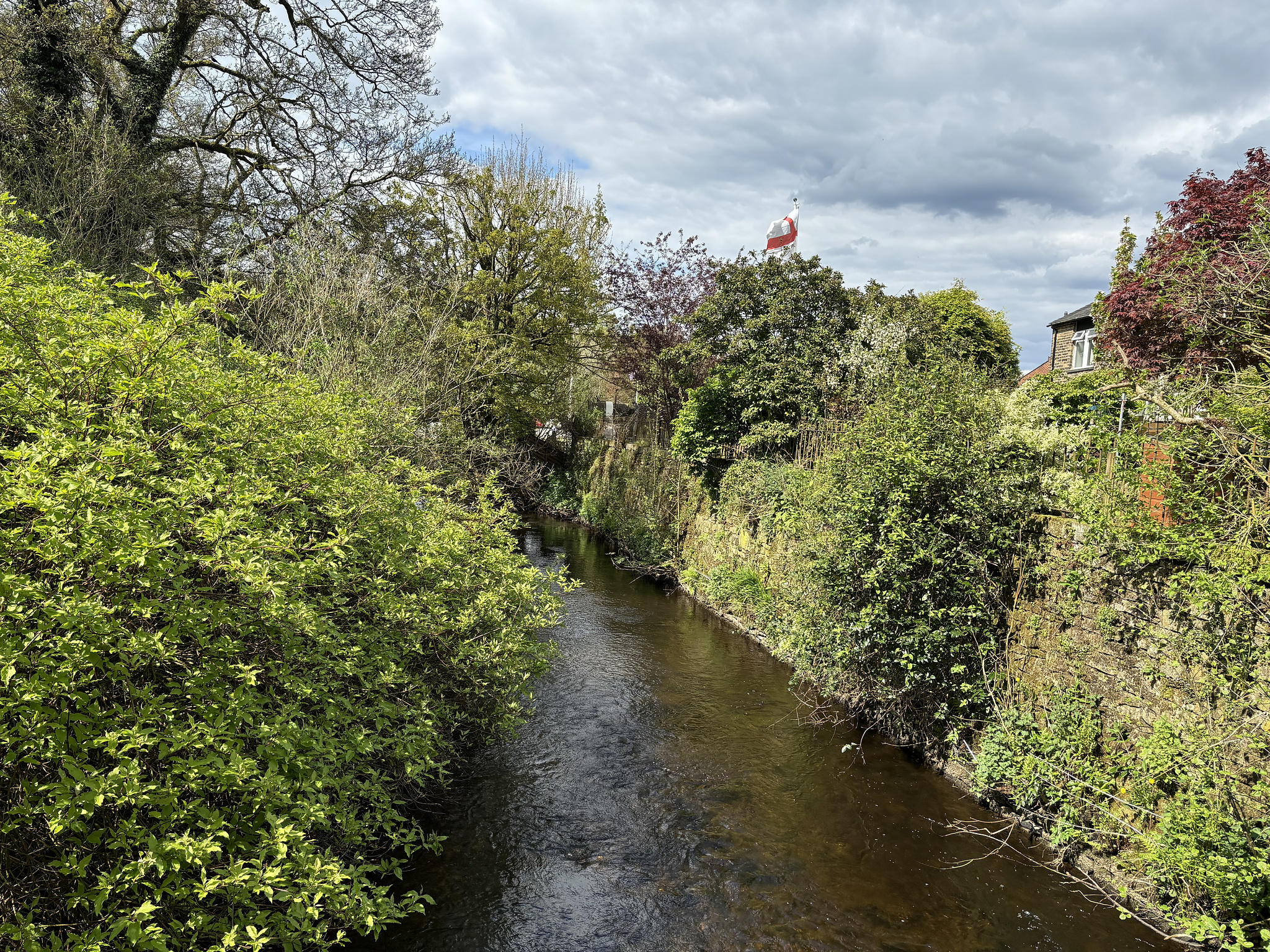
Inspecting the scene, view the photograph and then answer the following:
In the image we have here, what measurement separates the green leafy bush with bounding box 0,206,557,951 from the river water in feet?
5.27

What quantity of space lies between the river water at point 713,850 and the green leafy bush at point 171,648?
5.27ft

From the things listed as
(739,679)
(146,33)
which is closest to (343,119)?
(146,33)

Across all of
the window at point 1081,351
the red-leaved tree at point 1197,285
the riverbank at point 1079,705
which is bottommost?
the riverbank at point 1079,705

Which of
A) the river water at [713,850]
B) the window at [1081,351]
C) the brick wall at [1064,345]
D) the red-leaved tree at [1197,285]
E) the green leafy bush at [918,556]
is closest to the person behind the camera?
the river water at [713,850]

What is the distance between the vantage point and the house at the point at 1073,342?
25062 mm

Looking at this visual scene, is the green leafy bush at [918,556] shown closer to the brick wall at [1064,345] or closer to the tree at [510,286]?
the tree at [510,286]

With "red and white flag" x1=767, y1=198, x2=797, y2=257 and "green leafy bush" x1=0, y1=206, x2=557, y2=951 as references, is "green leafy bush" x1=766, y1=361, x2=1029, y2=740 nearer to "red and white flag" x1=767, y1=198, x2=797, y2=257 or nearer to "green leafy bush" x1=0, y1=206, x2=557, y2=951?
"green leafy bush" x1=0, y1=206, x2=557, y2=951

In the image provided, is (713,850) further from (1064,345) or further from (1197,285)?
(1064,345)

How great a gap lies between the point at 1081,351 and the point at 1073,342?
0.60m

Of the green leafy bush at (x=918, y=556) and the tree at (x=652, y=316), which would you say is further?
the tree at (x=652, y=316)

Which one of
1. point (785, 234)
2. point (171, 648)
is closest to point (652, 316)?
point (785, 234)

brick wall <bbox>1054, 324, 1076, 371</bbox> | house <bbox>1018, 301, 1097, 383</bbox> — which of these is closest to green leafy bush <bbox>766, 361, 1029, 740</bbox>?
house <bbox>1018, 301, 1097, 383</bbox>

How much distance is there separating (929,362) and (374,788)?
8.27 meters

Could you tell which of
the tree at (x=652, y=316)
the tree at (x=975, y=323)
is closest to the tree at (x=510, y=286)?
the tree at (x=652, y=316)
